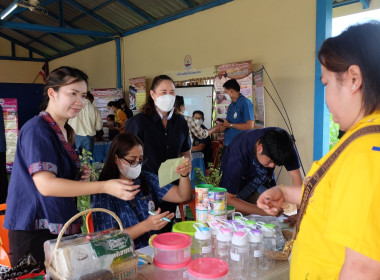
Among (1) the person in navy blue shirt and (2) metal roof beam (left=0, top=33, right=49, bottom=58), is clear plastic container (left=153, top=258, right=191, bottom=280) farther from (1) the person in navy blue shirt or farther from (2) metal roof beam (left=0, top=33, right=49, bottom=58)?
(2) metal roof beam (left=0, top=33, right=49, bottom=58)

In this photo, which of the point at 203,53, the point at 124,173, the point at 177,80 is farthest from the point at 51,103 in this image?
the point at 177,80

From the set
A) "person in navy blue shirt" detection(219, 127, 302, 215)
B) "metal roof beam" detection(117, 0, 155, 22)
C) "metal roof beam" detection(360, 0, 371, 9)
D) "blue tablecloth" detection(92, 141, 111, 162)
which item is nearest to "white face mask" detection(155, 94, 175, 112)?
"person in navy blue shirt" detection(219, 127, 302, 215)

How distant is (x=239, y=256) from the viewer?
3.67 ft

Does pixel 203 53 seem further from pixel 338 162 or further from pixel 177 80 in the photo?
pixel 338 162

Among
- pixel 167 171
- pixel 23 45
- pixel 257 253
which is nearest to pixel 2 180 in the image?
pixel 167 171

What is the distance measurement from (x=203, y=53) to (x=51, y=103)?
4.75 meters

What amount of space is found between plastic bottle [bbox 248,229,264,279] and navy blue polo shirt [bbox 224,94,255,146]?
130 inches

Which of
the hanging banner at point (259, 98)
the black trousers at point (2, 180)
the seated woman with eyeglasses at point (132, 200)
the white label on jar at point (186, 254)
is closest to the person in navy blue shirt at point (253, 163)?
the seated woman with eyeglasses at point (132, 200)

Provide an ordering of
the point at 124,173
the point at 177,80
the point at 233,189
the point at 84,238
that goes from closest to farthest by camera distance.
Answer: the point at 84,238 < the point at 124,173 < the point at 233,189 < the point at 177,80

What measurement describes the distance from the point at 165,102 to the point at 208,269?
1.53 metres

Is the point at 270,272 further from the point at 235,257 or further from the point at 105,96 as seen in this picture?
the point at 105,96

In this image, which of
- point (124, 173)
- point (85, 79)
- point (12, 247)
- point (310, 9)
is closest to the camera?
point (12, 247)

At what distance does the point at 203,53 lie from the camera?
589 centimetres

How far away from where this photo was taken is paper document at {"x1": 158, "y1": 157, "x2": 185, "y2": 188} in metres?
1.49
